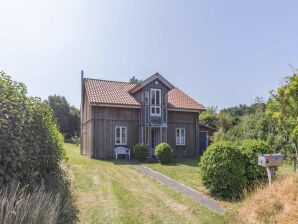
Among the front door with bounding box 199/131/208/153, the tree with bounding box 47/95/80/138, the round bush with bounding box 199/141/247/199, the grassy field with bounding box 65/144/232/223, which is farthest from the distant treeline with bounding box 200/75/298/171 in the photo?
the tree with bounding box 47/95/80/138

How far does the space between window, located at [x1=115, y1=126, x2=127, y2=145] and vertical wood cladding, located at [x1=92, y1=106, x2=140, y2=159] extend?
245mm

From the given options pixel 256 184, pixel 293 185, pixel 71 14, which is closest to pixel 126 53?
pixel 71 14

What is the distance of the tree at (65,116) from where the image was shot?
42812 millimetres

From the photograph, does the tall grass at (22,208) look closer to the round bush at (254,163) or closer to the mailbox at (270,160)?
the mailbox at (270,160)

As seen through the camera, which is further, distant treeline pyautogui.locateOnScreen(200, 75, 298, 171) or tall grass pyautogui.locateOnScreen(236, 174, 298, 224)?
distant treeline pyautogui.locateOnScreen(200, 75, 298, 171)

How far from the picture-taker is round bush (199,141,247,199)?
802 cm

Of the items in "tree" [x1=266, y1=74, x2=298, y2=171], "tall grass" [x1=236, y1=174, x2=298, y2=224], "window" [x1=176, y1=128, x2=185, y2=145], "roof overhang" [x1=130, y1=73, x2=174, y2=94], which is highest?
"roof overhang" [x1=130, y1=73, x2=174, y2=94]

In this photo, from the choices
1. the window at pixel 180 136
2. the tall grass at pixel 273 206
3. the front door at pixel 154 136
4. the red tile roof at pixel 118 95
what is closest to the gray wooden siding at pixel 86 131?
the red tile roof at pixel 118 95

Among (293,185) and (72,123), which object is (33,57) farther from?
(72,123)

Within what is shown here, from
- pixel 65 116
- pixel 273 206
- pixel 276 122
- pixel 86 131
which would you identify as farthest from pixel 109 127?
pixel 65 116

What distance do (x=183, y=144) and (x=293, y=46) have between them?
12048mm

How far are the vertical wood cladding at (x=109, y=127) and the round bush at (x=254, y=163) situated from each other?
12.3 metres

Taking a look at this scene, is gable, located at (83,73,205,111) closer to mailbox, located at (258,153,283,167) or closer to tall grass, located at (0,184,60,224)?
mailbox, located at (258,153,283,167)

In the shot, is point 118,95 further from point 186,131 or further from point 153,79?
point 186,131
